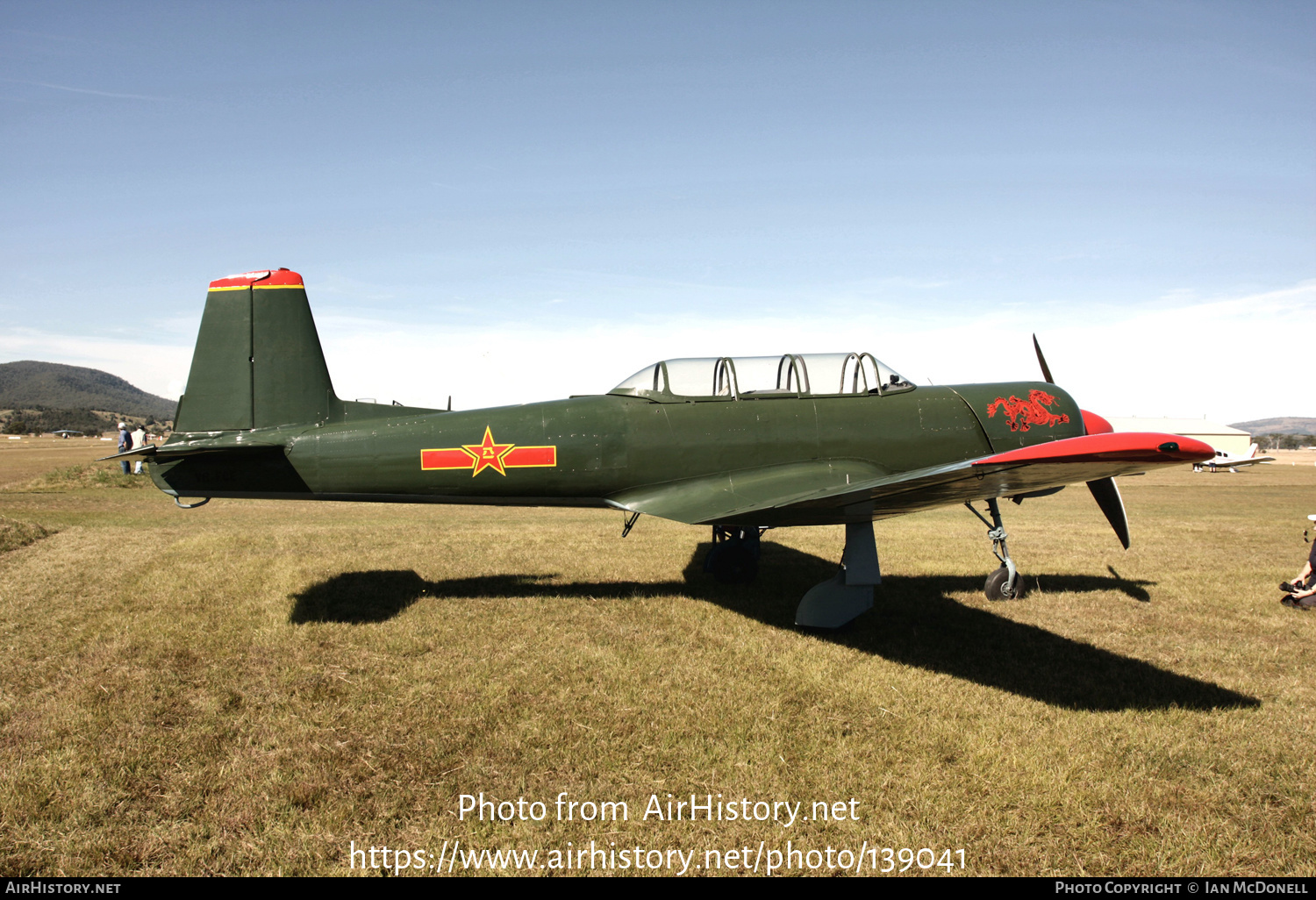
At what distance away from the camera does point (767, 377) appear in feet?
25.8

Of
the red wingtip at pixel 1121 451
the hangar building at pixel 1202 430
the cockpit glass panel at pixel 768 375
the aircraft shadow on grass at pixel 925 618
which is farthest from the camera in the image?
the hangar building at pixel 1202 430

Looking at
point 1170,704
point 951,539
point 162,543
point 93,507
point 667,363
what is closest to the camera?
point 1170,704

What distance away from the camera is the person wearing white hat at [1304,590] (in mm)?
7691

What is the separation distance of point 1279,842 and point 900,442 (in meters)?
4.71

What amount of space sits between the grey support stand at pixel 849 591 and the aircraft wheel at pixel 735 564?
237cm

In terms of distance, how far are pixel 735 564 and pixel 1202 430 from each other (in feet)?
274

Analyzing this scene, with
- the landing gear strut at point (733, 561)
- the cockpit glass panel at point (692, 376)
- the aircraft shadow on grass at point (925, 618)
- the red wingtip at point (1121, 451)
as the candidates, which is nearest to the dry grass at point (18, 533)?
the aircraft shadow on grass at point (925, 618)

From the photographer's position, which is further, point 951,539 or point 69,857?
point 951,539

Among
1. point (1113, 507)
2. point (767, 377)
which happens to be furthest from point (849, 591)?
point (1113, 507)

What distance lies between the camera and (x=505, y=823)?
3.49 metres

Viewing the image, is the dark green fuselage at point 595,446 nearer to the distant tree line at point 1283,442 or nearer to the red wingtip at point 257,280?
the red wingtip at point 257,280

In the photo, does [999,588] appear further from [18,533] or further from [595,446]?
[18,533]

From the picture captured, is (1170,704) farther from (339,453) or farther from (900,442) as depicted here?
(339,453)
